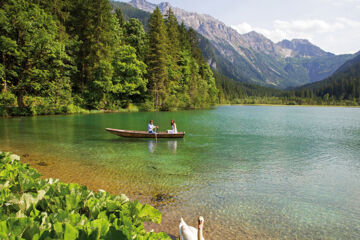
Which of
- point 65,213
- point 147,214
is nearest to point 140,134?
point 147,214

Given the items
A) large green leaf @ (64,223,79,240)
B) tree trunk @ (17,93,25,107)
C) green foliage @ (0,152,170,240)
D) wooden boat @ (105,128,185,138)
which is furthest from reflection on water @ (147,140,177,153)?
tree trunk @ (17,93,25,107)

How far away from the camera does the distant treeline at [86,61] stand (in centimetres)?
3753

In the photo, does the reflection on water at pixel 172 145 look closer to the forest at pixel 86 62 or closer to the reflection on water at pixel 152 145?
the reflection on water at pixel 152 145

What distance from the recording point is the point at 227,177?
460 inches

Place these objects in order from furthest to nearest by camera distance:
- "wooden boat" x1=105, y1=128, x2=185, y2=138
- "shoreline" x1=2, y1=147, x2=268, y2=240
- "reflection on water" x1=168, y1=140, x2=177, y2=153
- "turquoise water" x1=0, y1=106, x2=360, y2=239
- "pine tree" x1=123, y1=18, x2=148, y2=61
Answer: "pine tree" x1=123, y1=18, x2=148, y2=61
"wooden boat" x1=105, y1=128, x2=185, y2=138
"reflection on water" x1=168, y1=140, x2=177, y2=153
"turquoise water" x1=0, y1=106, x2=360, y2=239
"shoreline" x1=2, y1=147, x2=268, y2=240

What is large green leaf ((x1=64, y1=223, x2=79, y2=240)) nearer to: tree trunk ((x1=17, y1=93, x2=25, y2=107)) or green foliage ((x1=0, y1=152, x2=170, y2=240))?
green foliage ((x1=0, y1=152, x2=170, y2=240))

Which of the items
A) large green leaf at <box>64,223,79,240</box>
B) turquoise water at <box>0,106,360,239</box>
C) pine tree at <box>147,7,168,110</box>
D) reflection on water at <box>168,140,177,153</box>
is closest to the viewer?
large green leaf at <box>64,223,79,240</box>

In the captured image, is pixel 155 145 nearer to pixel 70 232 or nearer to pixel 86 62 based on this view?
pixel 70 232

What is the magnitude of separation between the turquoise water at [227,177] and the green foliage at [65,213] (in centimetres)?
360

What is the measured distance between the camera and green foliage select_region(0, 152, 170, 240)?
2619 millimetres

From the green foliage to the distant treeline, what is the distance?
38690 millimetres

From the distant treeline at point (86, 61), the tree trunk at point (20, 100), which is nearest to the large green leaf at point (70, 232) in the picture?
the distant treeline at point (86, 61)

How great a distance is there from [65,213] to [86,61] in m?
53.4

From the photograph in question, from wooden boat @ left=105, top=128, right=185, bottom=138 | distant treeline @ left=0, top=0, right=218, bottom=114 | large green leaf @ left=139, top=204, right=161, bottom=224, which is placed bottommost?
wooden boat @ left=105, top=128, right=185, bottom=138
